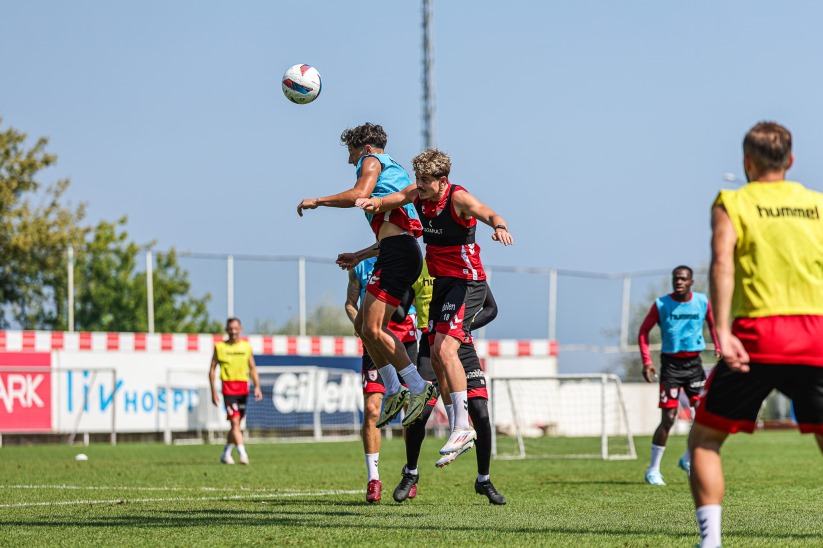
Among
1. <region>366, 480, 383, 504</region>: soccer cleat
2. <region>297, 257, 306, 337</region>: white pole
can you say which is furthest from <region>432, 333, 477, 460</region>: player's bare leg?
<region>297, 257, 306, 337</region>: white pole

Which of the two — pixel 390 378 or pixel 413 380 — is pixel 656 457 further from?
pixel 413 380

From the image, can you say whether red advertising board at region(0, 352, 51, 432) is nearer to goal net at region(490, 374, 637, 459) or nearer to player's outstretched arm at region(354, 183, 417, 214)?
goal net at region(490, 374, 637, 459)

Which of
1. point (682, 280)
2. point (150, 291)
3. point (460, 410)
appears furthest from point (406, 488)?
point (150, 291)

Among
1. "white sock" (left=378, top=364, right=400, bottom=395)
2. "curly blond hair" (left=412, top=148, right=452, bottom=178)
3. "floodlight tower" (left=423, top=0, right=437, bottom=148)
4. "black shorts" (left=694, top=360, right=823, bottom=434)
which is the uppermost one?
"floodlight tower" (left=423, top=0, right=437, bottom=148)

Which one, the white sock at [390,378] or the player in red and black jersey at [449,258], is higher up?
the player in red and black jersey at [449,258]

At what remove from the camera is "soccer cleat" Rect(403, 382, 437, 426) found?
8.94 meters

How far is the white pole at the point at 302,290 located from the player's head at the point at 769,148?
2614cm

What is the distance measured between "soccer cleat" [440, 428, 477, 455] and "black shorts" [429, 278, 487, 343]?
73 cm

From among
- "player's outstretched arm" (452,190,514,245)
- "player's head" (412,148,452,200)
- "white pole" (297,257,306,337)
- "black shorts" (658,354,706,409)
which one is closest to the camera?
"player's outstretched arm" (452,190,514,245)

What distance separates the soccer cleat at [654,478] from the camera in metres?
12.2

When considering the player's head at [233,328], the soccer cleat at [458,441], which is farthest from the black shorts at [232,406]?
the soccer cleat at [458,441]

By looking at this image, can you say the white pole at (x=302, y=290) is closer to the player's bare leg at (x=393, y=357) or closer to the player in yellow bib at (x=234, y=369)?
the player in yellow bib at (x=234, y=369)

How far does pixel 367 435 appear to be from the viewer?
1051 cm

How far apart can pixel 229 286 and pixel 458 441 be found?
23506 millimetres
